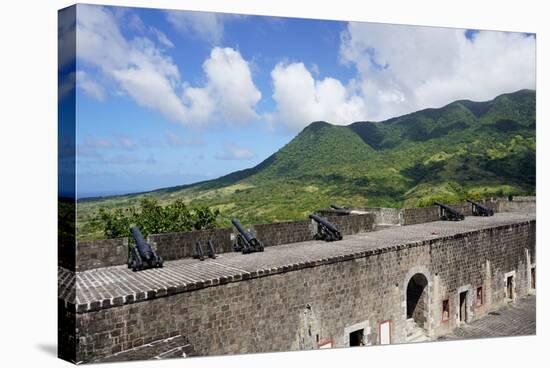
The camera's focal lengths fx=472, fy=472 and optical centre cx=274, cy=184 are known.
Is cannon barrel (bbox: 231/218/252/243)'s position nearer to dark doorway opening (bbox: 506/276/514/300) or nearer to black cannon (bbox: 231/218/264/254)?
black cannon (bbox: 231/218/264/254)

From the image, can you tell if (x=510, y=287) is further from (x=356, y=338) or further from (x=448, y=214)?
(x=356, y=338)

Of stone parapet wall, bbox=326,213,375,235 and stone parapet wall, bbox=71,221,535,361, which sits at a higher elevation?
stone parapet wall, bbox=326,213,375,235

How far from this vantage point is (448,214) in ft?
46.6

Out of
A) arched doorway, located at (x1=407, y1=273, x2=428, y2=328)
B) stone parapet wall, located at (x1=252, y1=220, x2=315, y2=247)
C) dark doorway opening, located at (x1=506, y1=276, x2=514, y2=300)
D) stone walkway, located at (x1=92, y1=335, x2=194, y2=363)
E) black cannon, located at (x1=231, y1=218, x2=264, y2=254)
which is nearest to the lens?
stone walkway, located at (x1=92, y1=335, x2=194, y2=363)

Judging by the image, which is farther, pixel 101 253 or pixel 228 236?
pixel 228 236

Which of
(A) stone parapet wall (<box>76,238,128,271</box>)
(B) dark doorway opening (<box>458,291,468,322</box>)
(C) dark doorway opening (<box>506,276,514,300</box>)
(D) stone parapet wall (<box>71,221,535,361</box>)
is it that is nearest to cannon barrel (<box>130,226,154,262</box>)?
(A) stone parapet wall (<box>76,238,128,271</box>)

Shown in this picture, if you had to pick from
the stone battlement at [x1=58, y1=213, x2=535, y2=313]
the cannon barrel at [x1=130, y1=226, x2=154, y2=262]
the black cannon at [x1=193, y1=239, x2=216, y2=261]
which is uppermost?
the cannon barrel at [x1=130, y1=226, x2=154, y2=262]

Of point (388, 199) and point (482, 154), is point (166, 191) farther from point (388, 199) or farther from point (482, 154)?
point (482, 154)

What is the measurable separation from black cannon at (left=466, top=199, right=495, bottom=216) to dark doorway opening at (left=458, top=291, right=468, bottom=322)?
481 cm

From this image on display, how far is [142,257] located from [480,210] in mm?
11565

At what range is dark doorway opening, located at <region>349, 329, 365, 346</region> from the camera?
8812mm

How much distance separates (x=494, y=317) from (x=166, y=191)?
2189cm

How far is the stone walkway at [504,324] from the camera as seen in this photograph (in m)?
9.94

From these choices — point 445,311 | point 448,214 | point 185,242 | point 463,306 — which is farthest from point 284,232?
point 448,214
